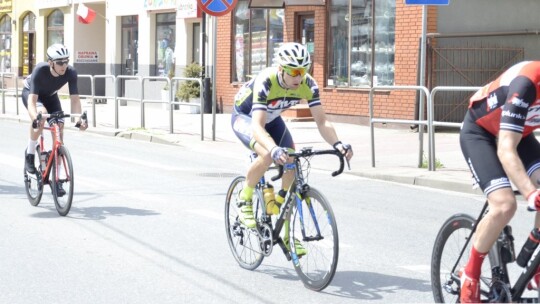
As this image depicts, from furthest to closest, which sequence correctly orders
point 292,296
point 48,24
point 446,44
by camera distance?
point 48,24
point 446,44
point 292,296

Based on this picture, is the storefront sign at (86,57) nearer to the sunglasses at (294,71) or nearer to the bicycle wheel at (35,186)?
the bicycle wheel at (35,186)

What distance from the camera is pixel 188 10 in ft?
93.1

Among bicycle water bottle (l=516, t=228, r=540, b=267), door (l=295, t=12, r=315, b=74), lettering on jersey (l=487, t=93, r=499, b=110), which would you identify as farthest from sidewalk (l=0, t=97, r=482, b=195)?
bicycle water bottle (l=516, t=228, r=540, b=267)

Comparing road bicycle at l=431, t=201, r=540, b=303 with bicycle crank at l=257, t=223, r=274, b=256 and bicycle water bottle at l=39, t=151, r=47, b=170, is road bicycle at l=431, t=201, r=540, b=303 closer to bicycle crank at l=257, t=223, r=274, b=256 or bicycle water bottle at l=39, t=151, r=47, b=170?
bicycle crank at l=257, t=223, r=274, b=256

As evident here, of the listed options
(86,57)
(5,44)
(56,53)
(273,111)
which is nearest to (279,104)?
(273,111)

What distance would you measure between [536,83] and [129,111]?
23.8m

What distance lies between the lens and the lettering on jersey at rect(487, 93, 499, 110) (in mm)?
5359

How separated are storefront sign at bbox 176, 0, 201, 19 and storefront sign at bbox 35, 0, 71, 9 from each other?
367 inches

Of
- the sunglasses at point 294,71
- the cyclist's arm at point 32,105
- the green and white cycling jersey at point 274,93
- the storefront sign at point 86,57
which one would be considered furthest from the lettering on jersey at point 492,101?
the storefront sign at point 86,57

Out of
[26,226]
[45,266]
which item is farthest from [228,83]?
[45,266]

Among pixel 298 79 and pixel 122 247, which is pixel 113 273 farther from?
pixel 298 79

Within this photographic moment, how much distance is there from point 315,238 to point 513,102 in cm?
217

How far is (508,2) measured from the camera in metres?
21.5

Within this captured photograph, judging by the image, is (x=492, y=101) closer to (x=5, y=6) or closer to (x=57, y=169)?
(x=57, y=169)
